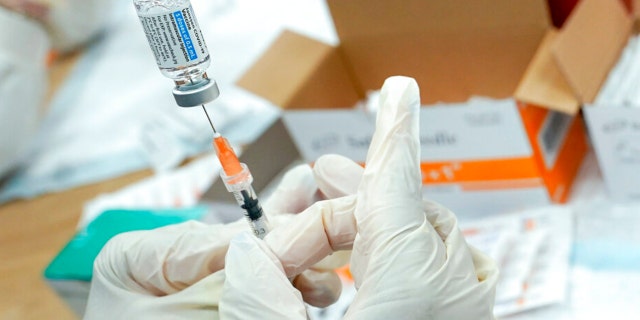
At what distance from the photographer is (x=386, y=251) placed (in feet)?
2.16

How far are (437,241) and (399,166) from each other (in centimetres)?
7

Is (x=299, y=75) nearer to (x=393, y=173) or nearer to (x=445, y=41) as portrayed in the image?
(x=445, y=41)

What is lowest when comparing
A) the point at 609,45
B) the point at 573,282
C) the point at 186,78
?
the point at 573,282

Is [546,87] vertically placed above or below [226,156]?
below

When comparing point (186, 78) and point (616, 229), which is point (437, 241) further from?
point (616, 229)

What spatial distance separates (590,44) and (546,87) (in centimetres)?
9

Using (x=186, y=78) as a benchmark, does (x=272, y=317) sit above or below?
below

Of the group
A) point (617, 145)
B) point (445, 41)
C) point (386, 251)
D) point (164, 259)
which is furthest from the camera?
point (445, 41)

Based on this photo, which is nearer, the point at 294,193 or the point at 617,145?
the point at 294,193

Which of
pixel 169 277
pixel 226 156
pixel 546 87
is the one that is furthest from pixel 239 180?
pixel 546 87

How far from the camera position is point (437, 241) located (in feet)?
2.23

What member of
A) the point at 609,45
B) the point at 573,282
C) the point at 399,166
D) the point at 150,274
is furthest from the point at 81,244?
the point at 609,45

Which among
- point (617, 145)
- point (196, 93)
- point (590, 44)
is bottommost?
point (617, 145)

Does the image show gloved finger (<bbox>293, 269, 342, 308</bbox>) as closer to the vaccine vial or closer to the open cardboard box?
the vaccine vial
